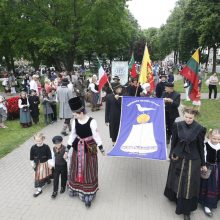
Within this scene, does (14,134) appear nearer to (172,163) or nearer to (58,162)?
(58,162)

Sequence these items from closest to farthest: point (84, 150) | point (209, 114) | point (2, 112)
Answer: point (84, 150) → point (2, 112) → point (209, 114)

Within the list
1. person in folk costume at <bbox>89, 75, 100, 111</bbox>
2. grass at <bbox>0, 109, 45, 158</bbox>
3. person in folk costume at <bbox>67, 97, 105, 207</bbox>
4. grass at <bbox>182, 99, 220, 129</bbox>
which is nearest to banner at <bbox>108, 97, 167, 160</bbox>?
person in folk costume at <bbox>67, 97, 105, 207</bbox>

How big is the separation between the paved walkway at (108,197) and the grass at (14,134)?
139cm

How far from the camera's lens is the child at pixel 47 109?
1312 centimetres

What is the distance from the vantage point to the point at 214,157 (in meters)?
5.98

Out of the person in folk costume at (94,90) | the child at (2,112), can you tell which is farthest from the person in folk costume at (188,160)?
the person in folk costume at (94,90)

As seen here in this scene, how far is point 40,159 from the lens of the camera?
6824mm

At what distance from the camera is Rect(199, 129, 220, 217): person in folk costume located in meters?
5.96

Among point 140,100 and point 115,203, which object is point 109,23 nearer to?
point 140,100

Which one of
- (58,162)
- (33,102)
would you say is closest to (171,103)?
(58,162)

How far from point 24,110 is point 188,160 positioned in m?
8.68

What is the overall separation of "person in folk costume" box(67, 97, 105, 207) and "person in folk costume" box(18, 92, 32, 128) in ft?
23.1

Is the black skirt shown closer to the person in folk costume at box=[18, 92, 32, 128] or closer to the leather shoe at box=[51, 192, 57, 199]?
the leather shoe at box=[51, 192, 57, 199]

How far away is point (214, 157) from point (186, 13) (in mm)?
37910
